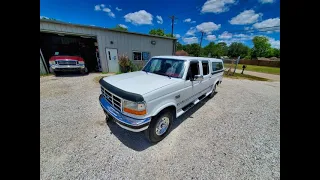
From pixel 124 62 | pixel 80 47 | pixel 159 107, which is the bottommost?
pixel 159 107

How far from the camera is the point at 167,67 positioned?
3736 millimetres

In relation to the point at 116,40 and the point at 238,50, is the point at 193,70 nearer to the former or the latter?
the point at 116,40

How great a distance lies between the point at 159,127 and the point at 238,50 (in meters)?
83.8

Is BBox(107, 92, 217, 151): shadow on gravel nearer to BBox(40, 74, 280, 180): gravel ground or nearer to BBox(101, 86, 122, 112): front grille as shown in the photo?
BBox(40, 74, 280, 180): gravel ground

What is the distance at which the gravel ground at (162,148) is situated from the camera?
7.22ft

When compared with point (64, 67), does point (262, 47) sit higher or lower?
higher

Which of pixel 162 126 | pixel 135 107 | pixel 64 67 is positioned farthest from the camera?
pixel 64 67

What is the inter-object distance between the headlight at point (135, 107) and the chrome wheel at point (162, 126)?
0.62 metres

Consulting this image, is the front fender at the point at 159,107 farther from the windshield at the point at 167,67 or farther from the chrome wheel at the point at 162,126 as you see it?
the windshield at the point at 167,67

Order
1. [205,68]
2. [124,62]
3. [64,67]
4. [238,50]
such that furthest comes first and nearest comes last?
1. [238,50]
2. [124,62]
3. [64,67]
4. [205,68]

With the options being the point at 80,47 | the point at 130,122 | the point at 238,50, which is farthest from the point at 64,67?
the point at 238,50
